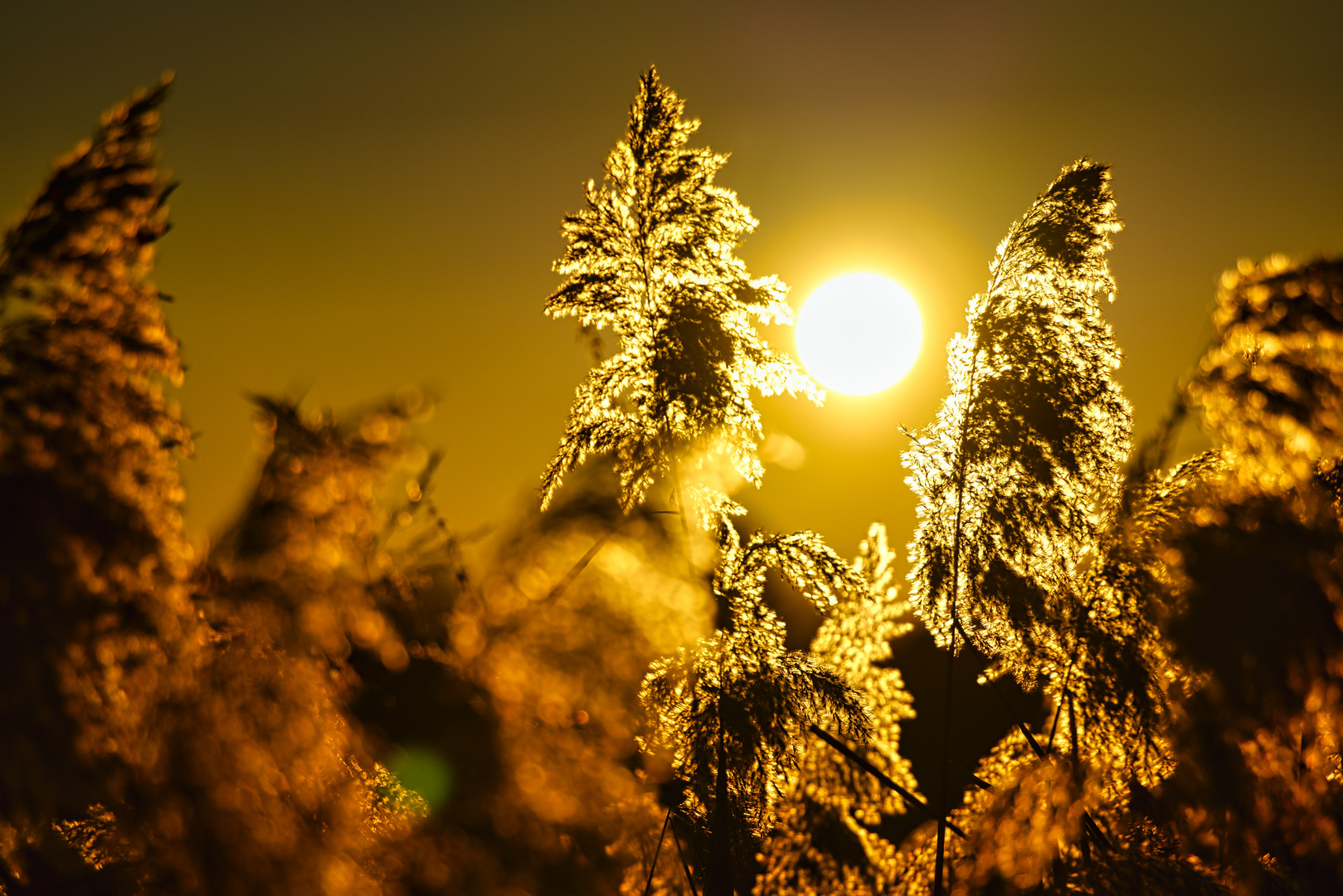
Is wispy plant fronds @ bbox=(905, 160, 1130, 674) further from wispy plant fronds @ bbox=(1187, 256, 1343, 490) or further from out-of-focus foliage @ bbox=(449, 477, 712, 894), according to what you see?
out-of-focus foliage @ bbox=(449, 477, 712, 894)

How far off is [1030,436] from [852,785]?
353 cm

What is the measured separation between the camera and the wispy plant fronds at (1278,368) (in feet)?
10.3

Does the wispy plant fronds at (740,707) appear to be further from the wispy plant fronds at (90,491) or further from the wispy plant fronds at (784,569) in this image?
the wispy plant fronds at (90,491)

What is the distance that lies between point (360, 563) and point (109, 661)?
80cm

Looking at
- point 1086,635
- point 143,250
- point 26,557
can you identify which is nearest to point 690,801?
point 1086,635

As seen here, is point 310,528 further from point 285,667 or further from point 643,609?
point 643,609

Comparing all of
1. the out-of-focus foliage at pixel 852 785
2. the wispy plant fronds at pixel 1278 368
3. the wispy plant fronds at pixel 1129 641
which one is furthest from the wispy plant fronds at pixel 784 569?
the wispy plant fronds at pixel 1278 368

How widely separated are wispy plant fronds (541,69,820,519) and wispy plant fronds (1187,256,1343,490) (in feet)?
6.23

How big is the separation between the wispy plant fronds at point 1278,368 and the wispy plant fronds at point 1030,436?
104 centimetres

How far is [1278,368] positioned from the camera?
128 inches

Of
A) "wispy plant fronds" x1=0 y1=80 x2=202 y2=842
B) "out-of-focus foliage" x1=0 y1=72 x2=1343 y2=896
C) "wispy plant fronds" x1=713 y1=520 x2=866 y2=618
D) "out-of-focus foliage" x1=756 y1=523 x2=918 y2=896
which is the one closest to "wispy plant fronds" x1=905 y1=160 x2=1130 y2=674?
"out-of-focus foliage" x1=0 y1=72 x2=1343 y2=896

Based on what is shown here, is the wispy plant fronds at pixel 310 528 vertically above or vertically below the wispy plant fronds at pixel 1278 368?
below

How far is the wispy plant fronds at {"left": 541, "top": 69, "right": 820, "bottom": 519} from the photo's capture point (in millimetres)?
4500

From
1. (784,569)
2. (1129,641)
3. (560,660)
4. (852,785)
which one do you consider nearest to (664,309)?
(784,569)
